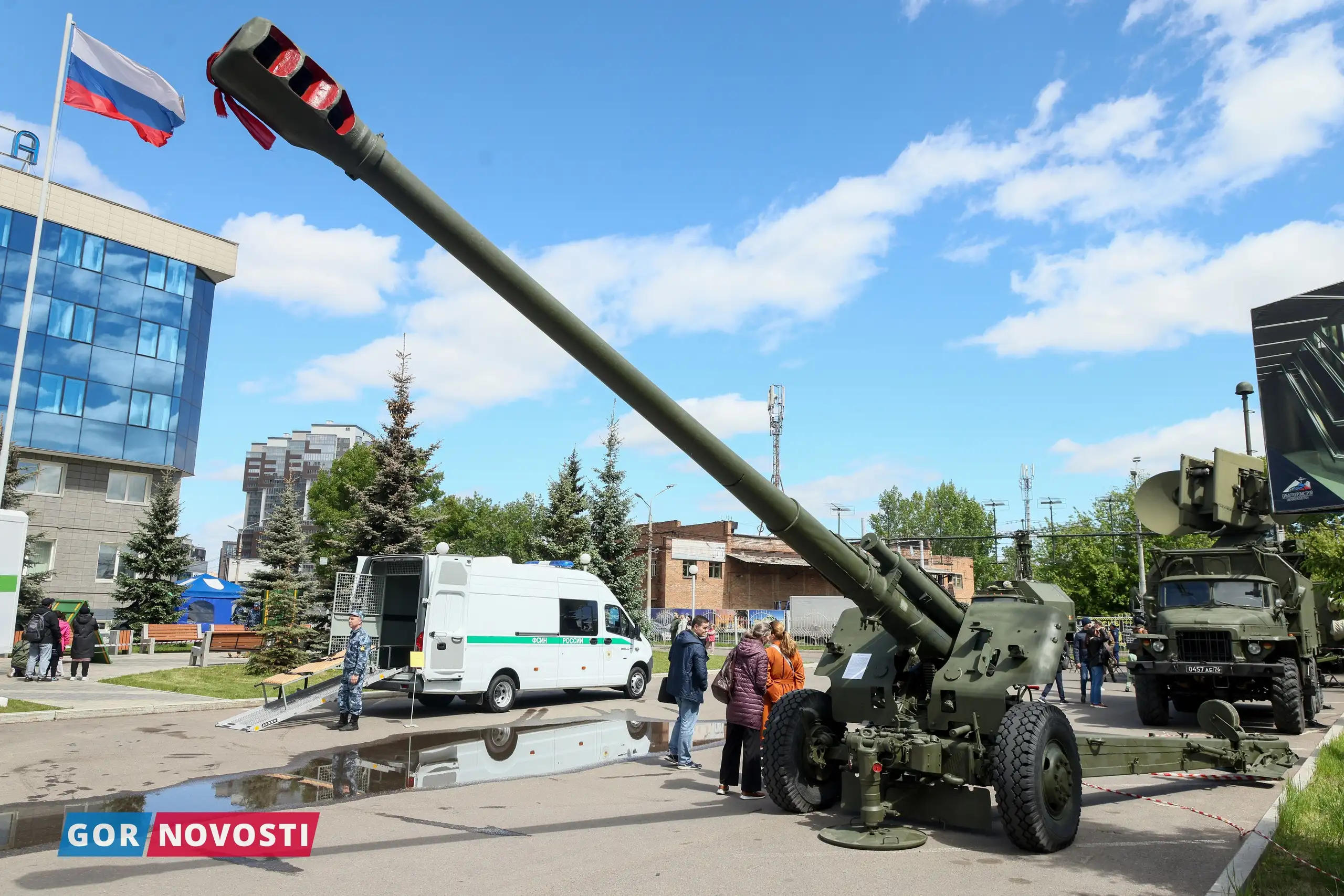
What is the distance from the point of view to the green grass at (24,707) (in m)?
12.8

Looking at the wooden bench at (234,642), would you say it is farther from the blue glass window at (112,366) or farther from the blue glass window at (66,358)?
the blue glass window at (66,358)

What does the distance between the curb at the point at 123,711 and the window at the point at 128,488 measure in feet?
93.6

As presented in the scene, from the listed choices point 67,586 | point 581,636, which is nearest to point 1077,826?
point 581,636

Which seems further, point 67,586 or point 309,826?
point 67,586

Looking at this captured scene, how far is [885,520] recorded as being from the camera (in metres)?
91.3

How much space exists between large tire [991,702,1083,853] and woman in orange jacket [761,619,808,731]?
240cm

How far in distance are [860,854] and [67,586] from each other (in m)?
39.2

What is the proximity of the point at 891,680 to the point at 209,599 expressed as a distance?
1394 inches

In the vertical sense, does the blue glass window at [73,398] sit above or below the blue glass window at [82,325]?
below

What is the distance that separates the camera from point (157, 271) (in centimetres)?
4138

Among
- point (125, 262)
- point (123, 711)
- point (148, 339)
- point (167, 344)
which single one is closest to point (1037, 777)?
point (123, 711)

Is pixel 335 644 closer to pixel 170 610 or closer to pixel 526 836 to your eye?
pixel 526 836

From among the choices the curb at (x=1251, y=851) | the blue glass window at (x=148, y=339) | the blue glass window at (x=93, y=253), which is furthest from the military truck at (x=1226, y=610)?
the blue glass window at (x=93, y=253)

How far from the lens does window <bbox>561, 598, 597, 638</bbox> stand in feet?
54.0
